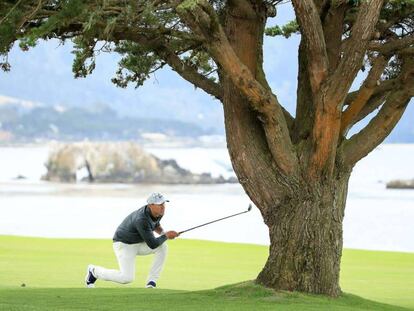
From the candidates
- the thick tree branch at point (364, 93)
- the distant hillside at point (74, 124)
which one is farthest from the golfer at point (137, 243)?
the distant hillside at point (74, 124)

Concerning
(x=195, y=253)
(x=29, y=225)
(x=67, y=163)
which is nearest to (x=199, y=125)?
(x=67, y=163)

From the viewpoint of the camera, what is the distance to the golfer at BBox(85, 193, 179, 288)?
13.6m

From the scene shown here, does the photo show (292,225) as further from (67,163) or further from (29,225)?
(67,163)

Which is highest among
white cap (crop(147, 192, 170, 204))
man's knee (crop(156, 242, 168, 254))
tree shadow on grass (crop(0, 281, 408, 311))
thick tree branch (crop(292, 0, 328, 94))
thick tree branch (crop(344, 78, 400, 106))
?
thick tree branch (crop(292, 0, 328, 94))

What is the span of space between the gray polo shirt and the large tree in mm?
1241

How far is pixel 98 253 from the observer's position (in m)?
22.4

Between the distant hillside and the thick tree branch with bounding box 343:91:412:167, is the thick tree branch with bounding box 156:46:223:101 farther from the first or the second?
the distant hillside

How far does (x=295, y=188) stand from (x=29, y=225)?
2692 centimetres

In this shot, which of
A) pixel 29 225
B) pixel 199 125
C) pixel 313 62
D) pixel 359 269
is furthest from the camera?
pixel 199 125

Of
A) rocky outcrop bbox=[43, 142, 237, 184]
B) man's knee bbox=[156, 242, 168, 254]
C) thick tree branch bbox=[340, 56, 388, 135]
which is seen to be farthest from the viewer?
rocky outcrop bbox=[43, 142, 237, 184]

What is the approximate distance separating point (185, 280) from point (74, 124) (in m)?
160

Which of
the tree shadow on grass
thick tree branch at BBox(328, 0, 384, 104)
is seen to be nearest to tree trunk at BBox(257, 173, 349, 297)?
the tree shadow on grass

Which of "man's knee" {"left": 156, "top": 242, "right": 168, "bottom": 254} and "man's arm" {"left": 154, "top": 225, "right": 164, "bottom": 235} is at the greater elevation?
"man's arm" {"left": 154, "top": 225, "right": 164, "bottom": 235}

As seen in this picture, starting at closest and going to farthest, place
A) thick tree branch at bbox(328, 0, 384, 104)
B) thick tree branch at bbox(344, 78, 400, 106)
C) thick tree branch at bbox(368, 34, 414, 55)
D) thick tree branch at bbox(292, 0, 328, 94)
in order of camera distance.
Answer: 1. thick tree branch at bbox(328, 0, 384, 104)
2. thick tree branch at bbox(292, 0, 328, 94)
3. thick tree branch at bbox(368, 34, 414, 55)
4. thick tree branch at bbox(344, 78, 400, 106)
